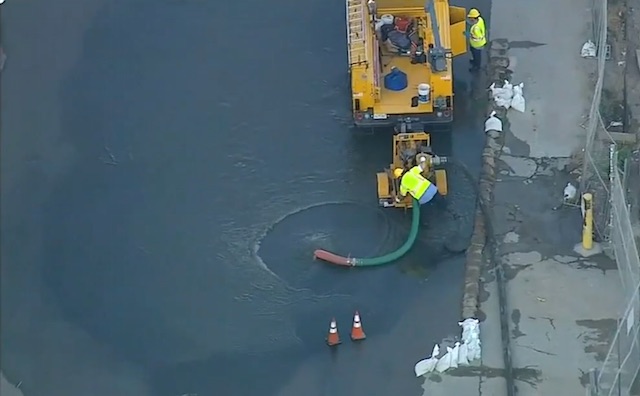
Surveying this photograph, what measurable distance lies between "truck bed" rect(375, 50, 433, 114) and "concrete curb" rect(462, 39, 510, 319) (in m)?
1.19

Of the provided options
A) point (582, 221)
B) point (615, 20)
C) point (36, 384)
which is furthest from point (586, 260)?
point (36, 384)

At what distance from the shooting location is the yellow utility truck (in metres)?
17.7

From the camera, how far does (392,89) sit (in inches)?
714

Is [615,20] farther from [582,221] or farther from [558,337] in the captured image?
[558,337]

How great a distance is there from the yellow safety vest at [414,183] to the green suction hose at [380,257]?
159 mm

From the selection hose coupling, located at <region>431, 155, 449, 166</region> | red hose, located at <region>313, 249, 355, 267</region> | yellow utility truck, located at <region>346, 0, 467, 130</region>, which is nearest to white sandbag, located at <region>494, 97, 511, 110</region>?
yellow utility truck, located at <region>346, 0, 467, 130</region>

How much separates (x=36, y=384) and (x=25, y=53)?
23.1 feet

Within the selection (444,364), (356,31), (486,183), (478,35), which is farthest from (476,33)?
(444,364)

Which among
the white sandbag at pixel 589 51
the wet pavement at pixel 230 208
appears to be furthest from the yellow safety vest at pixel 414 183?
the white sandbag at pixel 589 51

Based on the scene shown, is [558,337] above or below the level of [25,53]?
below

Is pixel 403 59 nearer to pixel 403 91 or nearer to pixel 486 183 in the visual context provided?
pixel 403 91

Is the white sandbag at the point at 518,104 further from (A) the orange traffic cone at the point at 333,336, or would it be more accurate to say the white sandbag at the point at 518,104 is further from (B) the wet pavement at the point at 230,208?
(A) the orange traffic cone at the point at 333,336

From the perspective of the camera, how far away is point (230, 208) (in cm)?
1750

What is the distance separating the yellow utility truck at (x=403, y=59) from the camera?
57.9 ft
